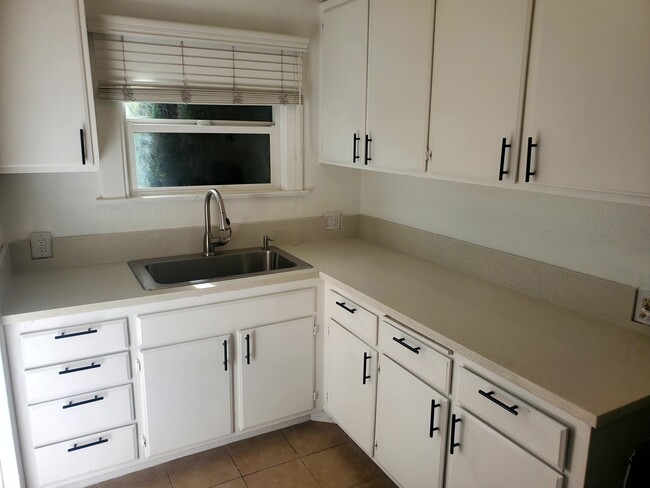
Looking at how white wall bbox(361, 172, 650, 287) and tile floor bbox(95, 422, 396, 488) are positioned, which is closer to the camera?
white wall bbox(361, 172, 650, 287)

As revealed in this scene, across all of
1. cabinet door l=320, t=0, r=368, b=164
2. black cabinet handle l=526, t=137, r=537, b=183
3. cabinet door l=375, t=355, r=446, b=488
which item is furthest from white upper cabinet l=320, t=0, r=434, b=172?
cabinet door l=375, t=355, r=446, b=488

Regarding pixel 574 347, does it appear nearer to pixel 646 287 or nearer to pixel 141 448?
pixel 646 287

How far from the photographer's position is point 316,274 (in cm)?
239

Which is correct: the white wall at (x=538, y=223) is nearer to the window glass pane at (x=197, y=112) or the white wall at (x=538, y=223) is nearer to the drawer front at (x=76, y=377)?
the window glass pane at (x=197, y=112)

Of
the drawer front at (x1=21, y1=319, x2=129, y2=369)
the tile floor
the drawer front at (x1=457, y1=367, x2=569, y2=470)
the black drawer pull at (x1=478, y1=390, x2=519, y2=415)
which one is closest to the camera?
the drawer front at (x1=457, y1=367, x2=569, y2=470)

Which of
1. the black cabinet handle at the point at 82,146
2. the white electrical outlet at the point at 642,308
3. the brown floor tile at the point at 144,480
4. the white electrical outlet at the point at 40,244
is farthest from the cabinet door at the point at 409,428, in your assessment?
the white electrical outlet at the point at 40,244

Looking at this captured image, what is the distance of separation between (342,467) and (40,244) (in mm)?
1745

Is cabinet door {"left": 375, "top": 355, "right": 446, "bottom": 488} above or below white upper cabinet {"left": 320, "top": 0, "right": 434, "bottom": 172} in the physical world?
below

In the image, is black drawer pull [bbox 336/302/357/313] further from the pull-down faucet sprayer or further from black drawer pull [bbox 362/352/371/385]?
the pull-down faucet sprayer

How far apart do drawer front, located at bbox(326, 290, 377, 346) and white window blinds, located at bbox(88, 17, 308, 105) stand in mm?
1149

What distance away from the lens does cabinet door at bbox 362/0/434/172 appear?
2.04 metres

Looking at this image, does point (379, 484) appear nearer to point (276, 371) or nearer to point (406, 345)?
point (276, 371)

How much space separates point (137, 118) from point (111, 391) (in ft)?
4.30

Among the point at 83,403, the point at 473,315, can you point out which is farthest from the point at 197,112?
the point at 473,315
